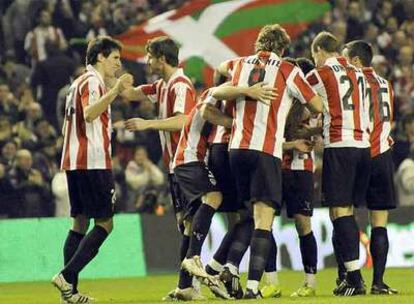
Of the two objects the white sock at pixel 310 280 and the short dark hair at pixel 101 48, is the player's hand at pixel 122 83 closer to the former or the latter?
the short dark hair at pixel 101 48

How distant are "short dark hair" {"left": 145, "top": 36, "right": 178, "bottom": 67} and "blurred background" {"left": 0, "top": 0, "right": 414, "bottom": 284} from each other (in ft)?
21.0

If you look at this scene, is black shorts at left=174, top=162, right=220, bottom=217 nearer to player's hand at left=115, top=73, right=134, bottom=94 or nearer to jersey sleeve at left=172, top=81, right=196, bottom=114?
jersey sleeve at left=172, top=81, right=196, bottom=114

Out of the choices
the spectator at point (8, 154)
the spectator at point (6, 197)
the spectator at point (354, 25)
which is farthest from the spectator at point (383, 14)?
the spectator at point (6, 197)

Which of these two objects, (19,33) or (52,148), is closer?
(52,148)

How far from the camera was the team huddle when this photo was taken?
599 inches

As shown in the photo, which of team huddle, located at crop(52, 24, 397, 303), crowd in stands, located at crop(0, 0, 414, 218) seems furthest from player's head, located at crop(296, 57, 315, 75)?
crowd in stands, located at crop(0, 0, 414, 218)

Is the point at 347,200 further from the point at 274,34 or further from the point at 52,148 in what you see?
the point at 52,148

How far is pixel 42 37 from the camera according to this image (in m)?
25.8

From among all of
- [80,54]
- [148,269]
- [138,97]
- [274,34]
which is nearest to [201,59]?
[80,54]

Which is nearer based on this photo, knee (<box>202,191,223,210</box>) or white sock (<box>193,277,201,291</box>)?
knee (<box>202,191,223,210</box>)

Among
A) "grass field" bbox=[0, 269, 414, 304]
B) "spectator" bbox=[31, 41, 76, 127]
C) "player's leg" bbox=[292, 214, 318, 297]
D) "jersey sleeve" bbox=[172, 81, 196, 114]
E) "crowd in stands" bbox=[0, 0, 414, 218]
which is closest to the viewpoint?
"grass field" bbox=[0, 269, 414, 304]

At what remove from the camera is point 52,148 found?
23938 mm

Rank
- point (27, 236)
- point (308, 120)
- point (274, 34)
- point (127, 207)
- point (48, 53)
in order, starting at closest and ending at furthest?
A: point (274, 34) < point (308, 120) < point (27, 236) < point (127, 207) < point (48, 53)

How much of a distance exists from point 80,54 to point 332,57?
10.7 metres
